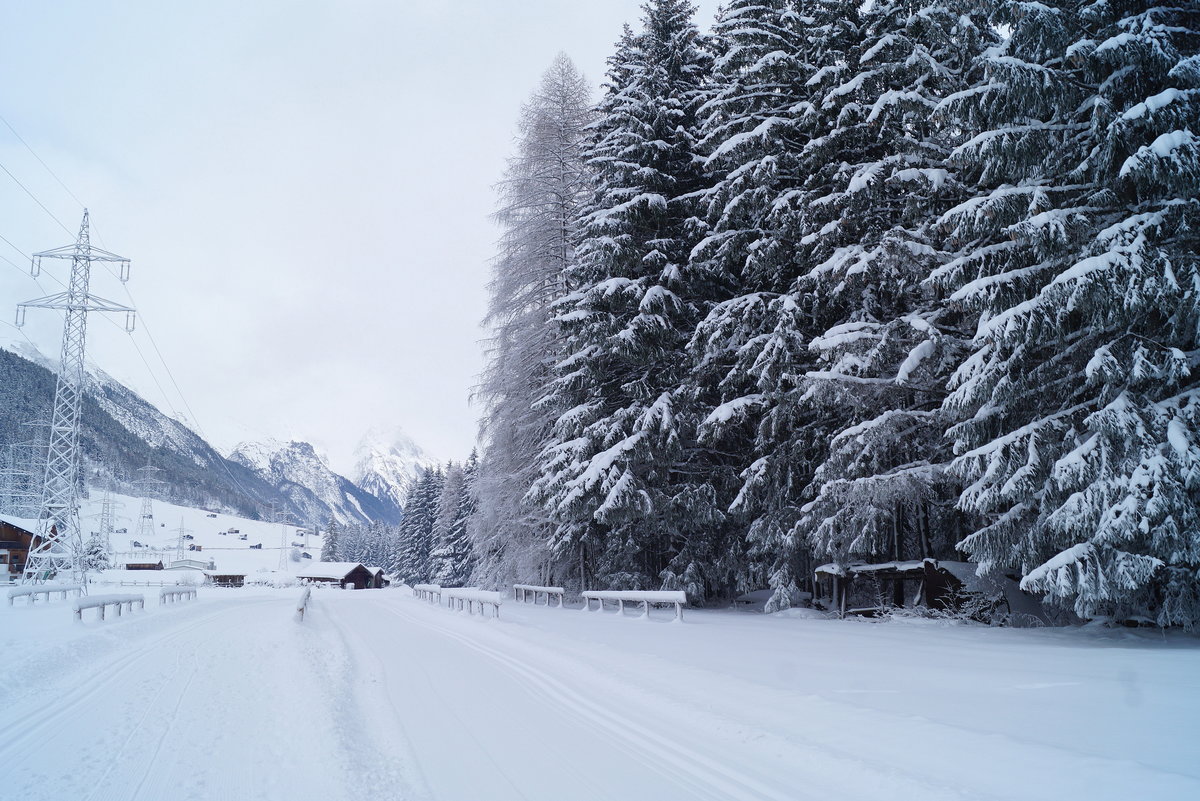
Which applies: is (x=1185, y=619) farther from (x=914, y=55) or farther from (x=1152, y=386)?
(x=914, y=55)

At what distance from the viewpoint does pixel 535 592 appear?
23.1 m

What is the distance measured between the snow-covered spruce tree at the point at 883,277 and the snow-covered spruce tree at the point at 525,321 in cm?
1018

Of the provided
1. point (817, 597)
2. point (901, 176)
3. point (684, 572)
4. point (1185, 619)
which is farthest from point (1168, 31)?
point (684, 572)

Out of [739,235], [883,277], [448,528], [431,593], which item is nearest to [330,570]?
[448,528]

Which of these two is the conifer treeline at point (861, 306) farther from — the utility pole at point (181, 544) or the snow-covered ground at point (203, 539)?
the snow-covered ground at point (203, 539)

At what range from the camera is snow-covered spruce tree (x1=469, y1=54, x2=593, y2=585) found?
2322 cm

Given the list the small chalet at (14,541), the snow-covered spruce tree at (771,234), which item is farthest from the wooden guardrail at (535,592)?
the small chalet at (14,541)

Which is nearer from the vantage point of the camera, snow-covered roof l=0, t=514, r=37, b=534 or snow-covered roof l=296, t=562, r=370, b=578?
snow-covered roof l=0, t=514, r=37, b=534

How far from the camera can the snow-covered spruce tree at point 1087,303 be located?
28.8 feet

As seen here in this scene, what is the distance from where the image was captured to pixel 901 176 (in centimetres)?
1309

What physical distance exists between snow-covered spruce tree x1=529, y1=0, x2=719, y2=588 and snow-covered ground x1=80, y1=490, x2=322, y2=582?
10460 centimetres

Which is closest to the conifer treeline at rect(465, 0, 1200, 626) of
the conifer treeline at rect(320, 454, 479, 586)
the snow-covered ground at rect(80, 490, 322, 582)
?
the conifer treeline at rect(320, 454, 479, 586)

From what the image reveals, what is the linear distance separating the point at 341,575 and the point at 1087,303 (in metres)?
93.8

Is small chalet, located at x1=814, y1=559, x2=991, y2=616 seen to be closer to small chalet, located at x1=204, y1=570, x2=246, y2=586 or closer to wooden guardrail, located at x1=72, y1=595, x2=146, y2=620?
wooden guardrail, located at x1=72, y1=595, x2=146, y2=620
